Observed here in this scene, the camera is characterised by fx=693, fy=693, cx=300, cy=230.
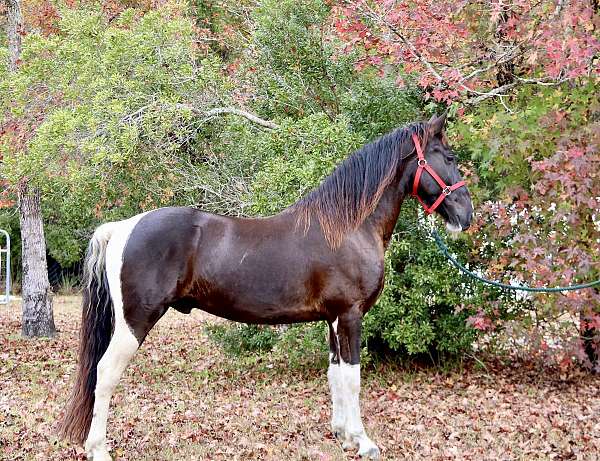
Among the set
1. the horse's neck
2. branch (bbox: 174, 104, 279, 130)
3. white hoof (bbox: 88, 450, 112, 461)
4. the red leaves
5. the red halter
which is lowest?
white hoof (bbox: 88, 450, 112, 461)

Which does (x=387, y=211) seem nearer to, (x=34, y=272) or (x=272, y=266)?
(x=272, y=266)

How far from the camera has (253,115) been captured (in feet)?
28.0

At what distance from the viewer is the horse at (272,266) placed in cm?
440

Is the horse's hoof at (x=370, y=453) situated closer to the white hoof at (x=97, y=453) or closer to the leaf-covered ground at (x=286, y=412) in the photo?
the leaf-covered ground at (x=286, y=412)

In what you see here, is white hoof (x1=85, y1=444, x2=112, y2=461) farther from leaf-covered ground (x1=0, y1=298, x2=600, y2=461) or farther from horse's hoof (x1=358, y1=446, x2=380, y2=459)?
horse's hoof (x1=358, y1=446, x2=380, y2=459)

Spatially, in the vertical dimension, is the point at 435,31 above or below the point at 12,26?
below

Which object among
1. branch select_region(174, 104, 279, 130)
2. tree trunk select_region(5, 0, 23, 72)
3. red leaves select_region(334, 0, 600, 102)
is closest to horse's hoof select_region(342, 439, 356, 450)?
red leaves select_region(334, 0, 600, 102)

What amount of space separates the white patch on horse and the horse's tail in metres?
0.08

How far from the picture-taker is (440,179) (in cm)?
468

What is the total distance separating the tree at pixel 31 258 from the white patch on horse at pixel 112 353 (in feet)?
22.2

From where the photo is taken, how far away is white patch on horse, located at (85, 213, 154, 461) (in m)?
4.23

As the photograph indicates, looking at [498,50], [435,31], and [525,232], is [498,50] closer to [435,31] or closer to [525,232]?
[435,31]

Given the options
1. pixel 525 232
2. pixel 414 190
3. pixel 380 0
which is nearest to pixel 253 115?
pixel 380 0

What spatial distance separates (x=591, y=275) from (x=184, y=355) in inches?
208
